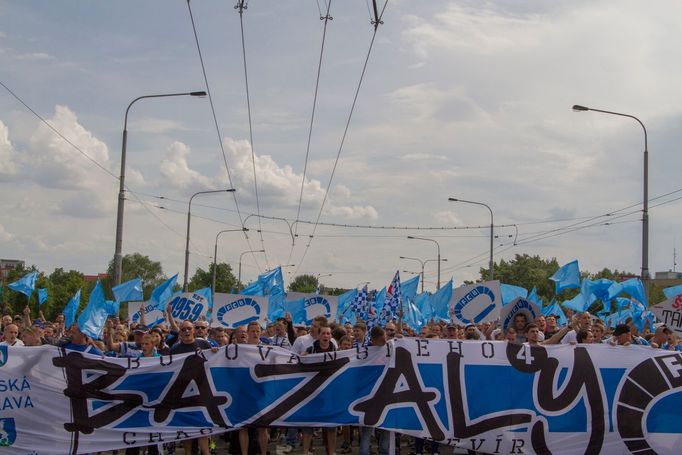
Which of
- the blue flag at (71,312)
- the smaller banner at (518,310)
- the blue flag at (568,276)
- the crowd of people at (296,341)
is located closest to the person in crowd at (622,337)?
the crowd of people at (296,341)

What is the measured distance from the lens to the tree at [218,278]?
320 feet

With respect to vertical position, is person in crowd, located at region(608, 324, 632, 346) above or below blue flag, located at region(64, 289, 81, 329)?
below

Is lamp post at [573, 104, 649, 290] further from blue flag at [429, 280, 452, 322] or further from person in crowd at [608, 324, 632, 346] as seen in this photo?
person in crowd at [608, 324, 632, 346]

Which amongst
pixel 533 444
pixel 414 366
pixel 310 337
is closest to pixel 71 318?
pixel 310 337

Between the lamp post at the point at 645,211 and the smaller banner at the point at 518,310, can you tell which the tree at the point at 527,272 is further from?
the smaller banner at the point at 518,310

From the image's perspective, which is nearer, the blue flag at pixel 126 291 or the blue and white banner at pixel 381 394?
the blue and white banner at pixel 381 394

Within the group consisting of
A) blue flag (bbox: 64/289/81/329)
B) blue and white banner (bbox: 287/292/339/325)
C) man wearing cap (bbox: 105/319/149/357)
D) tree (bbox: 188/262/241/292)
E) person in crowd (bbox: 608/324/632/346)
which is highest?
tree (bbox: 188/262/241/292)

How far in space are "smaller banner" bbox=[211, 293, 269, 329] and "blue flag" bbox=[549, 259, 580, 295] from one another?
872cm

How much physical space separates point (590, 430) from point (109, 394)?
5.74m

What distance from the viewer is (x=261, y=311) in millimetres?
19125

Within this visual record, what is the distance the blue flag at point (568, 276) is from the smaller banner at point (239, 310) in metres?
8.72

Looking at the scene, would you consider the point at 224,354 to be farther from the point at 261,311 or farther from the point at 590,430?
the point at 261,311

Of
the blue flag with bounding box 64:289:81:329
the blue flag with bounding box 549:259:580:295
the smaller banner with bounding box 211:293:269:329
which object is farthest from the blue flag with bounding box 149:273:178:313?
the blue flag with bounding box 549:259:580:295

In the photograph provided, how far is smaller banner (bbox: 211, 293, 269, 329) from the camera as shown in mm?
19125
